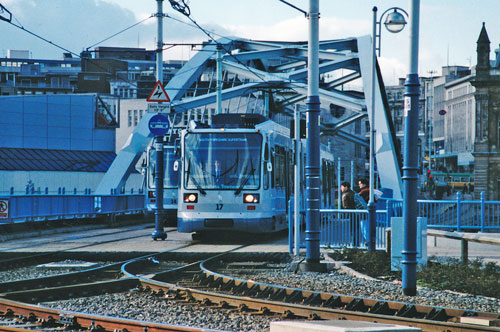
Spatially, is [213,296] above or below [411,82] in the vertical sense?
below

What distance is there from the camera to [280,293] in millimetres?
11438

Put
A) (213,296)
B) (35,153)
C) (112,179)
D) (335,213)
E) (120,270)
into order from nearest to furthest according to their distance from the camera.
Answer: (213,296) → (120,270) → (335,213) → (112,179) → (35,153)

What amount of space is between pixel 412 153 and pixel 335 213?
28.4 ft

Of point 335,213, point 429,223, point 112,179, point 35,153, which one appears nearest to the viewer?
point 335,213

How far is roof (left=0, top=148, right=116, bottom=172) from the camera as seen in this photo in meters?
64.9

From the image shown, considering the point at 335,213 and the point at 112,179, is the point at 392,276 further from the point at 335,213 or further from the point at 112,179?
the point at 112,179

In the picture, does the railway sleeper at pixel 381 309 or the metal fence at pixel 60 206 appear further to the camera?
the metal fence at pixel 60 206


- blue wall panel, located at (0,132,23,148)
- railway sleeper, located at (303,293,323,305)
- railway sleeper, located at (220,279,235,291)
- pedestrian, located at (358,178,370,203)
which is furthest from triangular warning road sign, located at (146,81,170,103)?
blue wall panel, located at (0,132,23,148)

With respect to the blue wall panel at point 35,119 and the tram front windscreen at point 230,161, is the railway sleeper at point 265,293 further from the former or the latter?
the blue wall panel at point 35,119

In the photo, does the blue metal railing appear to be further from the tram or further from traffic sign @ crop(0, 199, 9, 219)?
traffic sign @ crop(0, 199, 9, 219)

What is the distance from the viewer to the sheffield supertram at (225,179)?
72.3 feet

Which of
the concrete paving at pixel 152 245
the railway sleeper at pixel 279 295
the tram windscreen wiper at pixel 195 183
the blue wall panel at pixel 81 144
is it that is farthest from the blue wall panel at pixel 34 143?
the railway sleeper at pixel 279 295

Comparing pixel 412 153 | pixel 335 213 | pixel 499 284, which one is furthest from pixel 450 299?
pixel 335 213

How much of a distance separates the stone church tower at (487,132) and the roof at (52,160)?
1603 inches
